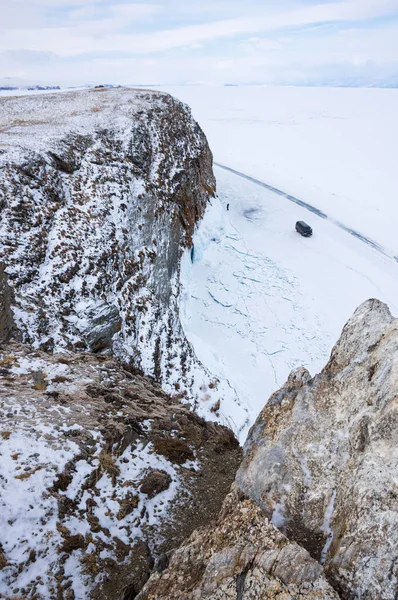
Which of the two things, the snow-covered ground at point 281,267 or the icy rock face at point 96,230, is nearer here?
the icy rock face at point 96,230

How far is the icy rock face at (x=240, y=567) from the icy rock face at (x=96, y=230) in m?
9.61

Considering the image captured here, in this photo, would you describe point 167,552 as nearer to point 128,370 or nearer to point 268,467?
point 268,467

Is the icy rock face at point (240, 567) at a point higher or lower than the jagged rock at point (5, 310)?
lower

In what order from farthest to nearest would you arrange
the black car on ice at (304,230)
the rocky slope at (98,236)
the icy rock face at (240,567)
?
the black car on ice at (304,230) → the rocky slope at (98,236) → the icy rock face at (240,567)

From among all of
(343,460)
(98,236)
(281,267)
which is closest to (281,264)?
(281,267)

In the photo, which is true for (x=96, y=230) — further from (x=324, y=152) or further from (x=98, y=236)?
A: (x=324, y=152)

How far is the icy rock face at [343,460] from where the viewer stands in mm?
5727

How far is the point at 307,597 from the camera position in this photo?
543 centimetres

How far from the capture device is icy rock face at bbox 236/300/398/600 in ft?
18.8

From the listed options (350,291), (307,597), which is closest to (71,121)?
(350,291)

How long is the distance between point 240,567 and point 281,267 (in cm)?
2635

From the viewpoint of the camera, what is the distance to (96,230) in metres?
19.3

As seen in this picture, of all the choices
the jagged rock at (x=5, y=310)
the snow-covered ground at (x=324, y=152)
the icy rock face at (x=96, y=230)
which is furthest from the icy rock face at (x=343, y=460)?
the snow-covered ground at (x=324, y=152)

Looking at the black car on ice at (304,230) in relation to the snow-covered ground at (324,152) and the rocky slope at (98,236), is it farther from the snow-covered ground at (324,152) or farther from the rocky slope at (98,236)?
the rocky slope at (98,236)
